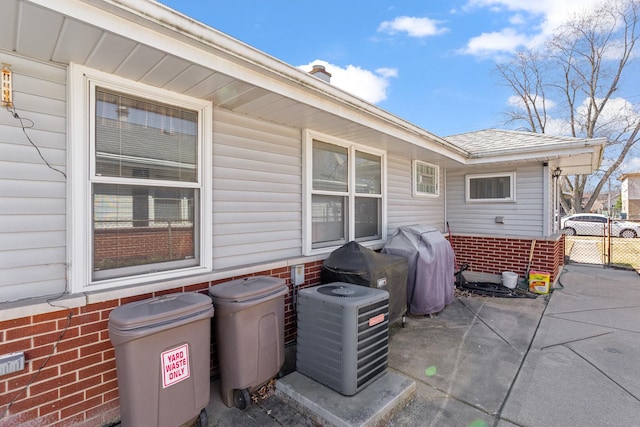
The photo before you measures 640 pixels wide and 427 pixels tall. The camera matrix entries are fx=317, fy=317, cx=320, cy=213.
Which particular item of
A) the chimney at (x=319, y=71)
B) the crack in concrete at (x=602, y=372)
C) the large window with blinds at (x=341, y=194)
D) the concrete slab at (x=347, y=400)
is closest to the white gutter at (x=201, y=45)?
the large window with blinds at (x=341, y=194)

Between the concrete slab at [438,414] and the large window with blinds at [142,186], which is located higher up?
the large window with blinds at [142,186]

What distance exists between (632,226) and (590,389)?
19828 mm

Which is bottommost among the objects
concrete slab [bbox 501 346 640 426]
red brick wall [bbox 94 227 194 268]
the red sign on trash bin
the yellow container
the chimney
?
concrete slab [bbox 501 346 640 426]

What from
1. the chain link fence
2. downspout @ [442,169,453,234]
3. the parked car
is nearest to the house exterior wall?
downspout @ [442,169,453,234]

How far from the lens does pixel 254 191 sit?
336 cm

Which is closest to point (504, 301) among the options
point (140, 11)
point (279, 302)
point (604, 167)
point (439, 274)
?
point (439, 274)

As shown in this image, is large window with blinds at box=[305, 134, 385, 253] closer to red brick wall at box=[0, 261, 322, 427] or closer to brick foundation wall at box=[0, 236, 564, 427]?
brick foundation wall at box=[0, 236, 564, 427]

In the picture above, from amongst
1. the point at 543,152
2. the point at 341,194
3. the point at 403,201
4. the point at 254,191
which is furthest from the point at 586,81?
the point at 254,191

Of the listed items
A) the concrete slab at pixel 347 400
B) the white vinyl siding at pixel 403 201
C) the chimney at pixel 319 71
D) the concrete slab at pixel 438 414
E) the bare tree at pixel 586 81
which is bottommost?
the concrete slab at pixel 438 414

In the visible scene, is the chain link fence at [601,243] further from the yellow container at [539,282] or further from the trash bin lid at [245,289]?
the trash bin lid at [245,289]

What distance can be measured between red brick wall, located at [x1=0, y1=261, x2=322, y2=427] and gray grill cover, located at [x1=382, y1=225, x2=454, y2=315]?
3338mm

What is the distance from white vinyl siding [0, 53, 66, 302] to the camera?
197cm

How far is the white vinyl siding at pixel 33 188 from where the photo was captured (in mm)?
1972

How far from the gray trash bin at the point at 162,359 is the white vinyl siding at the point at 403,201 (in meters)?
3.79
